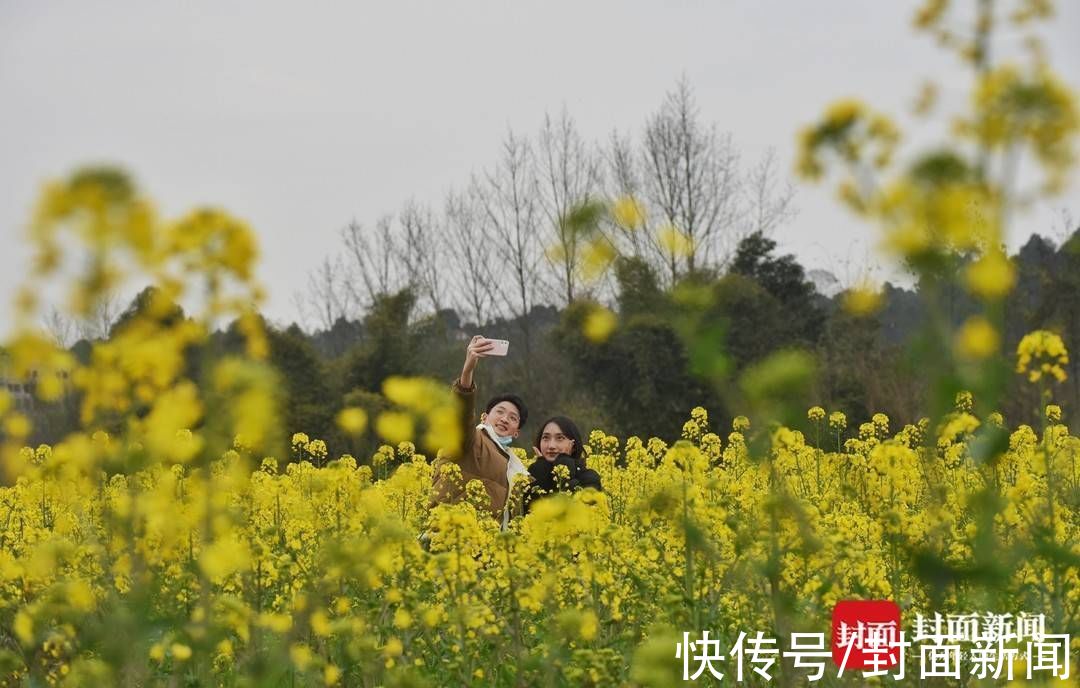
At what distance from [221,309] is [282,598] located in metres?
2.46

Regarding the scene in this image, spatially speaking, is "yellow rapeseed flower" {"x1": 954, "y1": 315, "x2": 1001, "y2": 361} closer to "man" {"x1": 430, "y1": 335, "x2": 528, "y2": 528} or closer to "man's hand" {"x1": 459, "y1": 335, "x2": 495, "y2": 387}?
"man's hand" {"x1": 459, "y1": 335, "x2": 495, "y2": 387}

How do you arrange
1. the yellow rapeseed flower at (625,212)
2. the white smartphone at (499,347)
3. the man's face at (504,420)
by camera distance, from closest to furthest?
the yellow rapeseed flower at (625,212) < the white smartphone at (499,347) < the man's face at (504,420)

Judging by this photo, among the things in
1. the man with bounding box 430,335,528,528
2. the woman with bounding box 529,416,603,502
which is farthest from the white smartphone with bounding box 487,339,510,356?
the woman with bounding box 529,416,603,502

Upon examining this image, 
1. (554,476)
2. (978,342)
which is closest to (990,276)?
(978,342)

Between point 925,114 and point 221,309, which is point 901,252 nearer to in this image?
point 925,114

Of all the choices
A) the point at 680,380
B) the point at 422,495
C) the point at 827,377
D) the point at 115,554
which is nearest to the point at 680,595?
the point at 115,554

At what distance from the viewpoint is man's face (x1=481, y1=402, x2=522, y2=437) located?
5.70 metres

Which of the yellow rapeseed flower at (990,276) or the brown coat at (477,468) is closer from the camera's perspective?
the yellow rapeseed flower at (990,276)

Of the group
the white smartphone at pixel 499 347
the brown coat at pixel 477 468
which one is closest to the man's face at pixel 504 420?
the brown coat at pixel 477 468

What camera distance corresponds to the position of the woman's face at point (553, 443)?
18.9 feet

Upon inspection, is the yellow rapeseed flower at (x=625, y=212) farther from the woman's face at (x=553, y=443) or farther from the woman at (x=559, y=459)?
the woman's face at (x=553, y=443)

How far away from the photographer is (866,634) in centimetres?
317

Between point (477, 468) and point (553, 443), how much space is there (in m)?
0.43

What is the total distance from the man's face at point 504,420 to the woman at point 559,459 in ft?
0.49
